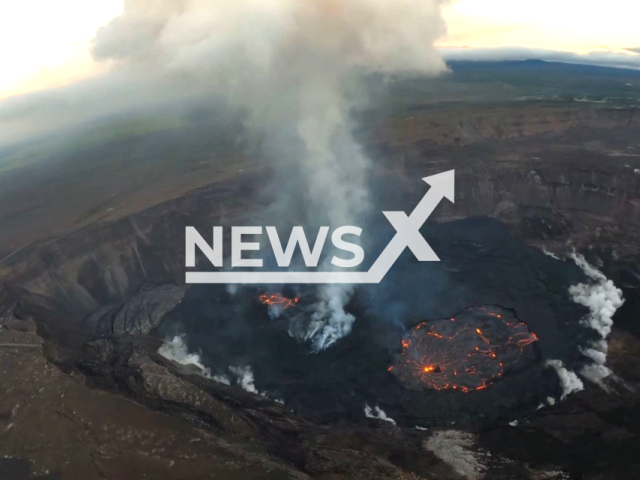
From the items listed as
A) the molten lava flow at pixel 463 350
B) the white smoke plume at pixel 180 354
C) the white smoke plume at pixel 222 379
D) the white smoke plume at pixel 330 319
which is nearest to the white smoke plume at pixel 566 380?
the molten lava flow at pixel 463 350

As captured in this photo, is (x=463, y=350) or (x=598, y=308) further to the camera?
(x=598, y=308)

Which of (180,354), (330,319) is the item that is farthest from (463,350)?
(180,354)

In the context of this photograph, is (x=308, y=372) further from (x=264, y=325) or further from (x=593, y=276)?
(x=593, y=276)

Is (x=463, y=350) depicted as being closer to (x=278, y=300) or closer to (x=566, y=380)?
(x=566, y=380)

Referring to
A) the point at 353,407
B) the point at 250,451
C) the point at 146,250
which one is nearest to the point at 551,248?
the point at 353,407

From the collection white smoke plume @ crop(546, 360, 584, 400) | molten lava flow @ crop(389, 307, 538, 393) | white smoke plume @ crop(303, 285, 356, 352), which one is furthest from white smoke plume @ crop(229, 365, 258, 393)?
white smoke plume @ crop(546, 360, 584, 400)
